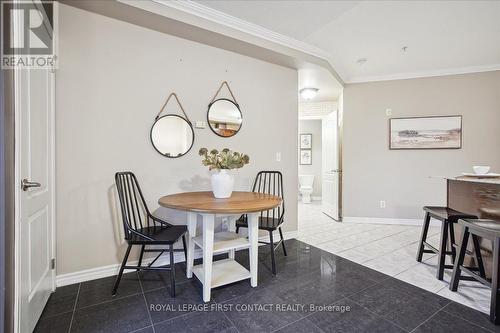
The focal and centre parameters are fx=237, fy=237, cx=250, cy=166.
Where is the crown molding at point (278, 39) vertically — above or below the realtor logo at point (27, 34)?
Result: above

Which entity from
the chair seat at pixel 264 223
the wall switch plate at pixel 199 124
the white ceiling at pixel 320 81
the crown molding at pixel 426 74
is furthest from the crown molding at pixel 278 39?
the chair seat at pixel 264 223

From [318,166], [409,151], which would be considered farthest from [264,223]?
[318,166]

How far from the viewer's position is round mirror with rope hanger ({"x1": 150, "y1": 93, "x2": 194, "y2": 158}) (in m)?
2.34

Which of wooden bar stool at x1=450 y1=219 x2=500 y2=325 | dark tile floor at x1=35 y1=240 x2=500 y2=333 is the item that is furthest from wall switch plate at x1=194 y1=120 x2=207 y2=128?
wooden bar stool at x1=450 y1=219 x2=500 y2=325

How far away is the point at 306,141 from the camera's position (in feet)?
22.6

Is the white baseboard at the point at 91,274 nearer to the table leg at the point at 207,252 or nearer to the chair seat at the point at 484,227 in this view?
the table leg at the point at 207,252

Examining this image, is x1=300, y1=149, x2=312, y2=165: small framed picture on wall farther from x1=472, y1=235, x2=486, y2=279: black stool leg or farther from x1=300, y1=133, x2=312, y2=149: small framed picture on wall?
x1=472, y1=235, x2=486, y2=279: black stool leg

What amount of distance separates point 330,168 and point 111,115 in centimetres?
388

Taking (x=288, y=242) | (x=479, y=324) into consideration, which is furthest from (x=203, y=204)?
(x=479, y=324)

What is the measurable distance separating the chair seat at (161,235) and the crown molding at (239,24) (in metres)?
1.98

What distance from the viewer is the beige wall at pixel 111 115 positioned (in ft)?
6.54

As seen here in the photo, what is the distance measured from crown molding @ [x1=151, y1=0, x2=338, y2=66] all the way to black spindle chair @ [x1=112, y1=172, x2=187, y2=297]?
1595mm

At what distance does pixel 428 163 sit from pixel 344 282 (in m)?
3.01

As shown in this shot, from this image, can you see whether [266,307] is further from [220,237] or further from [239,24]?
Result: [239,24]
